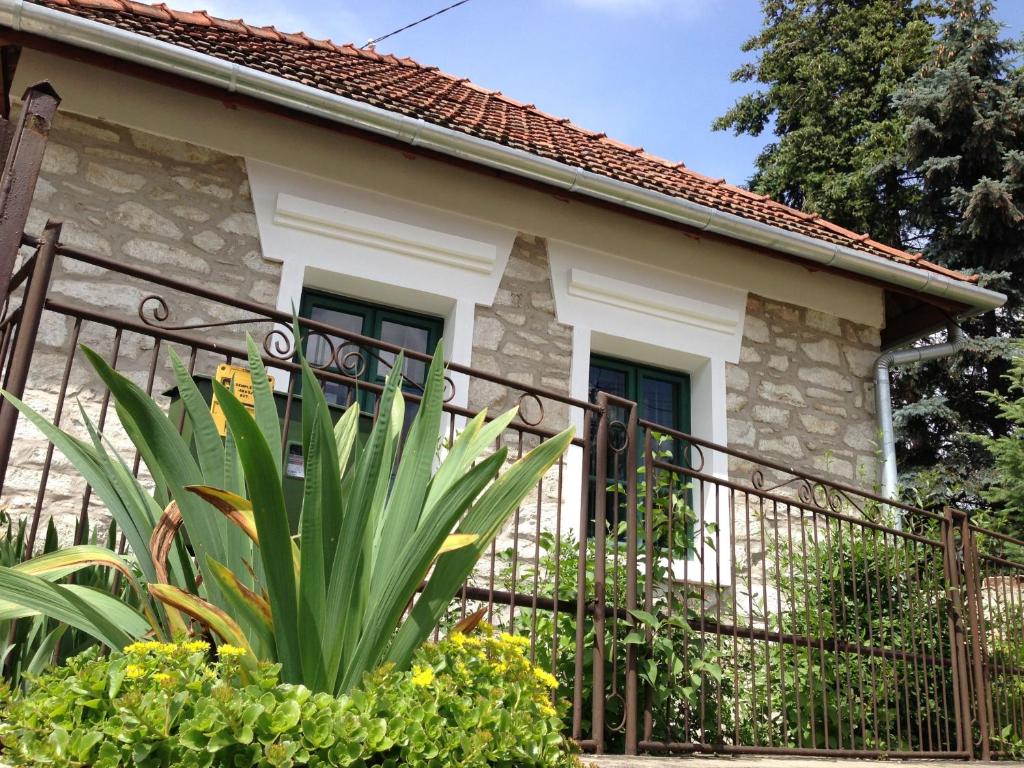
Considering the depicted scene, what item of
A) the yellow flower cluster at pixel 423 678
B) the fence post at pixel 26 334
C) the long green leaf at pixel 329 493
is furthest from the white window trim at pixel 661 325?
the yellow flower cluster at pixel 423 678

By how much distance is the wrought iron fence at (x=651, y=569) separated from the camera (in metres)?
3.55

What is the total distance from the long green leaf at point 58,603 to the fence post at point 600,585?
76.1 inches

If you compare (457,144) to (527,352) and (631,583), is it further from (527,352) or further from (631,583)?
(631,583)

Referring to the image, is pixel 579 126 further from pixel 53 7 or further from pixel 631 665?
pixel 631 665

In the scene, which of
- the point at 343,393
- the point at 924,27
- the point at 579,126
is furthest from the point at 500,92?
the point at 924,27

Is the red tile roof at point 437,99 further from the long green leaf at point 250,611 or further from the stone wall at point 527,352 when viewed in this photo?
the long green leaf at point 250,611

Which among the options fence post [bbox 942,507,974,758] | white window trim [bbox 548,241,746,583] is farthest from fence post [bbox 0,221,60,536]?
fence post [bbox 942,507,974,758]

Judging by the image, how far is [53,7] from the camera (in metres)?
5.00

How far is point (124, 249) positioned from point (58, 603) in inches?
138

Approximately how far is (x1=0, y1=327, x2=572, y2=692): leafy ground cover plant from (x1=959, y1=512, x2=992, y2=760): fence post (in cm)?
394

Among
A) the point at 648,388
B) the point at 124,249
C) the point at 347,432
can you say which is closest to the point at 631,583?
the point at 347,432

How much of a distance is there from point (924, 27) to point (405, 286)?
12.5 m

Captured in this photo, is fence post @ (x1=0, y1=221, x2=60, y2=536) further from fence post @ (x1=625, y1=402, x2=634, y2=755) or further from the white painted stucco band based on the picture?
the white painted stucco band

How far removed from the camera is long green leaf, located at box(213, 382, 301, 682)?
190cm
